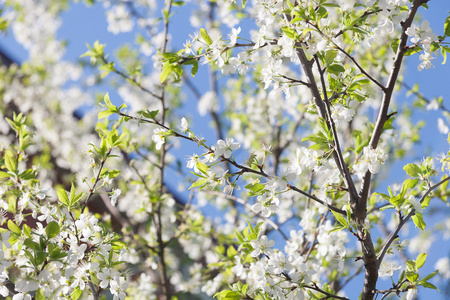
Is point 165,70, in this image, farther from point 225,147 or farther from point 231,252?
point 231,252

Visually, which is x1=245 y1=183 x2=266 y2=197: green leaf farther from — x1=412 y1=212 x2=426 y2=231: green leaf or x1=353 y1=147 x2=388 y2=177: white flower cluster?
x1=412 y1=212 x2=426 y2=231: green leaf

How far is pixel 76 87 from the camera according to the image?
7.84 metres

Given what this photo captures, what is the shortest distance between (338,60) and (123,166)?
3612mm

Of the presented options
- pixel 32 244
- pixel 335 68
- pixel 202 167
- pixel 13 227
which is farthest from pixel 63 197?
pixel 335 68

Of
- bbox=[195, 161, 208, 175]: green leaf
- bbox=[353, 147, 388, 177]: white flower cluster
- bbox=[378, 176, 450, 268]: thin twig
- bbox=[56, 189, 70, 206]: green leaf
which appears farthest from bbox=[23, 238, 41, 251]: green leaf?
bbox=[378, 176, 450, 268]: thin twig

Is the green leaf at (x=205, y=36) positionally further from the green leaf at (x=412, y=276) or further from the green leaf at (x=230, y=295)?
the green leaf at (x=412, y=276)

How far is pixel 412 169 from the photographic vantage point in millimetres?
1347

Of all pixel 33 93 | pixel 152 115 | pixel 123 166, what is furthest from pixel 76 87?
pixel 152 115

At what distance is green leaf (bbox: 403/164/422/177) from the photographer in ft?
4.39

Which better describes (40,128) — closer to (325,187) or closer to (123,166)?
(123,166)

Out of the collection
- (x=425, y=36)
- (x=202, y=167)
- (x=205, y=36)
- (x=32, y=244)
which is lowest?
(x=32, y=244)

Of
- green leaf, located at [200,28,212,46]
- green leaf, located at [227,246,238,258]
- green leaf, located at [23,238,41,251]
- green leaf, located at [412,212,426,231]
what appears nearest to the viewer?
green leaf, located at [23,238,41,251]

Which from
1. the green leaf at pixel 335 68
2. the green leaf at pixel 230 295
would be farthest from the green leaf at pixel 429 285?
the green leaf at pixel 335 68

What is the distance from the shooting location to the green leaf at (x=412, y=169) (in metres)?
1.34
